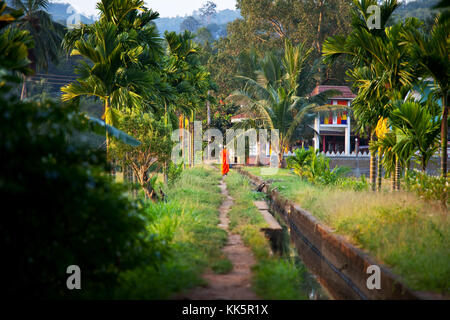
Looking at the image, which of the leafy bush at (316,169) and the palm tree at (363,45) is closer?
the palm tree at (363,45)

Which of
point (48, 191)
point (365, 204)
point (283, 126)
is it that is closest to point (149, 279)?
point (48, 191)

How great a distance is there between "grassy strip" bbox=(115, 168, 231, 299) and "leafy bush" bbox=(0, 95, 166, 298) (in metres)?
0.66

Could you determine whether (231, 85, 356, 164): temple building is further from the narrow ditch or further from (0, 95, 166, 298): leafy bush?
(0, 95, 166, 298): leafy bush

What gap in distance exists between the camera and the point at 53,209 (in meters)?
4.14

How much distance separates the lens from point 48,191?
13.2 ft

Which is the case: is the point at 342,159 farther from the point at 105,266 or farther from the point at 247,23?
the point at 105,266

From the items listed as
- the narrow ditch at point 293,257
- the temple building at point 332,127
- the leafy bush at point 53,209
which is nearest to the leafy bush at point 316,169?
the narrow ditch at point 293,257

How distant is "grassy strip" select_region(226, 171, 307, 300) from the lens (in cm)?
597

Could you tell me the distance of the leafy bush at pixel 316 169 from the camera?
58.2ft

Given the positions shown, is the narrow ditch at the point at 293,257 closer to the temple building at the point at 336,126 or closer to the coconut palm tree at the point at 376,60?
the coconut palm tree at the point at 376,60

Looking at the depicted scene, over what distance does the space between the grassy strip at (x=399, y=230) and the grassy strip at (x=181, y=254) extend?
269 cm

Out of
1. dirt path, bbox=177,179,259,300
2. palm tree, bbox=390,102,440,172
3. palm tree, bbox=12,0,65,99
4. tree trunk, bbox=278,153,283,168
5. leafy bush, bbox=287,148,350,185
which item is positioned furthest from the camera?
tree trunk, bbox=278,153,283,168

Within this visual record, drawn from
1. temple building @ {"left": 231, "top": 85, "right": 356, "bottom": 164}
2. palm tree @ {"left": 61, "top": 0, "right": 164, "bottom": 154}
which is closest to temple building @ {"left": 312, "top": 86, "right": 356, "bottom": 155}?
Result: temple building @ {"left": 231, "top": 85, "right": 356, "bottom": 164}

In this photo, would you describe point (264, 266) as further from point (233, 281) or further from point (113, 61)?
point (113, 61)
